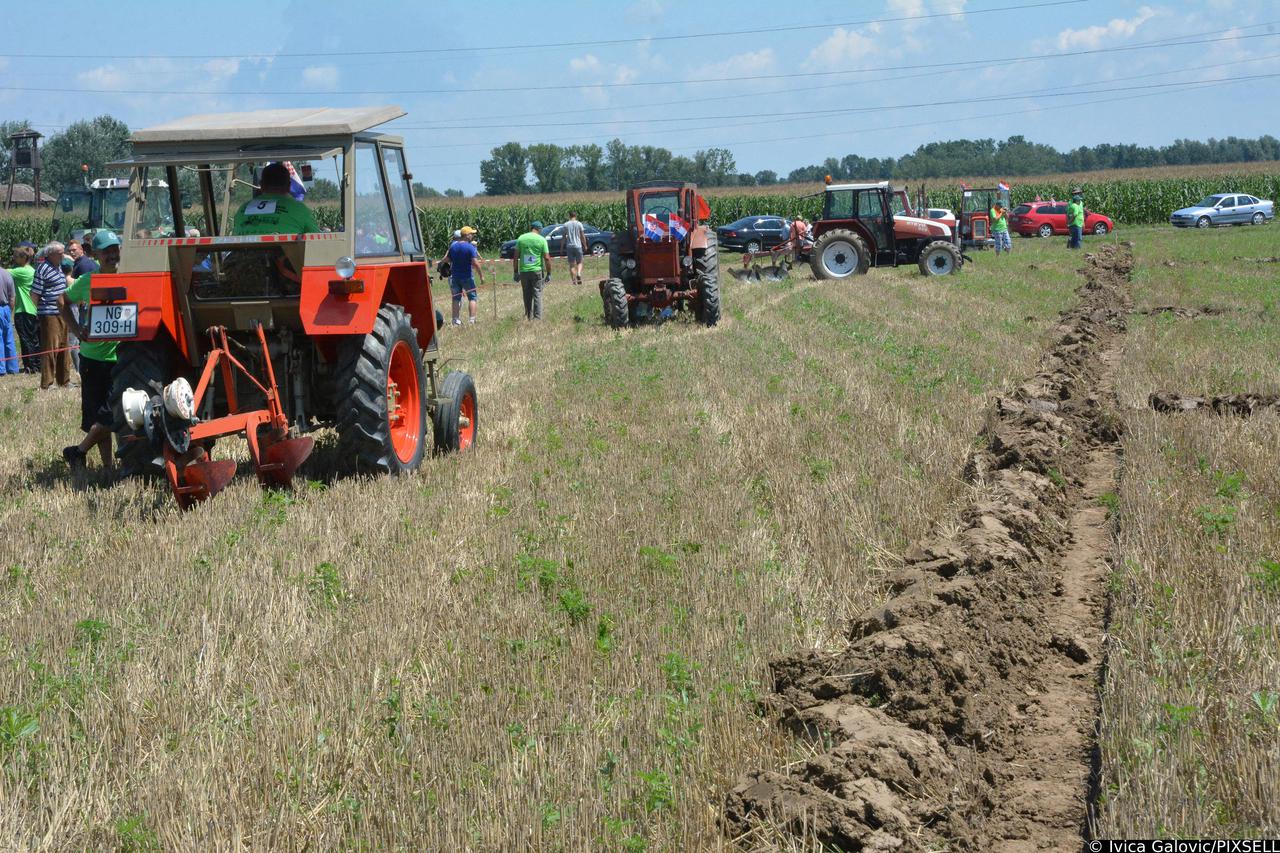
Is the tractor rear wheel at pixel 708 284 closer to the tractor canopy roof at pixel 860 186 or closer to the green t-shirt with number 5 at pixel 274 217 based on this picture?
the tractor canopy roof at pixel 860 186

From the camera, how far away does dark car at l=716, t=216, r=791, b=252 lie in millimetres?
41844

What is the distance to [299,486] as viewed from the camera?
7648 millimetres

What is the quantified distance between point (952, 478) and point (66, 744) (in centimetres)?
514

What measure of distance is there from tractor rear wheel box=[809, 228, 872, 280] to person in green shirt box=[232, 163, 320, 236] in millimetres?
17893

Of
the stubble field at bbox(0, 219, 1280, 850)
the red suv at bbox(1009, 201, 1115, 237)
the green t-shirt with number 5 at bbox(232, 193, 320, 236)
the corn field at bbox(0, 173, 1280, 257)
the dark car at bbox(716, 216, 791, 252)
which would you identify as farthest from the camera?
the corn field at bbox(0, 173, 1280, 257)

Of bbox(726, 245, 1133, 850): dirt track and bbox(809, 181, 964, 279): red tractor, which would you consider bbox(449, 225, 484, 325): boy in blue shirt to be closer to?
bbox(809, 181, 964, 279): red tractor

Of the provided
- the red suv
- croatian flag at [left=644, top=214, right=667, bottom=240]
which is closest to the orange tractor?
croatian flag at [left=644, top=214, right=667, bottom=240]

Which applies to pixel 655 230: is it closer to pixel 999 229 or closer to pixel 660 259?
pixel 660 259

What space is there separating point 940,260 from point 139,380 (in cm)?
2000

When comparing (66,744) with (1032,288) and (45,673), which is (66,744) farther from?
(1032,288)

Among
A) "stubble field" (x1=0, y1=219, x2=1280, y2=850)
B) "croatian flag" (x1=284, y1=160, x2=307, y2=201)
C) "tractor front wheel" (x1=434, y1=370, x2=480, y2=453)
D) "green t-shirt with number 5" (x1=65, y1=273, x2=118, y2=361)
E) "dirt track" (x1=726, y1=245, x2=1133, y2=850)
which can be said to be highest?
"croatian flag" (x1=284, y1=160, x2=307, y2=201)

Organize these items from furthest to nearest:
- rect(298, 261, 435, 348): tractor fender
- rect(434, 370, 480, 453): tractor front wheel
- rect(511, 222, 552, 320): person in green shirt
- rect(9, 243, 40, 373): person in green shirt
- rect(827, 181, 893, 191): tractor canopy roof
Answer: rect(827, 181, 893, 191): tractor canopy roof → rect(511, 222, 552, 320): person in green shirt → rect(9, 243, 40, 373): person in green shirt → rect(434, 370, 480, 453): tractor front wheel → rect(298, 261, 435, 348): tractor fender

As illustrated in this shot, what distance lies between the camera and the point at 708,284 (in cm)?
1734

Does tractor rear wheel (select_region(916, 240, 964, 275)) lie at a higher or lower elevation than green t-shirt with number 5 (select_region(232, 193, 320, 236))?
lower
